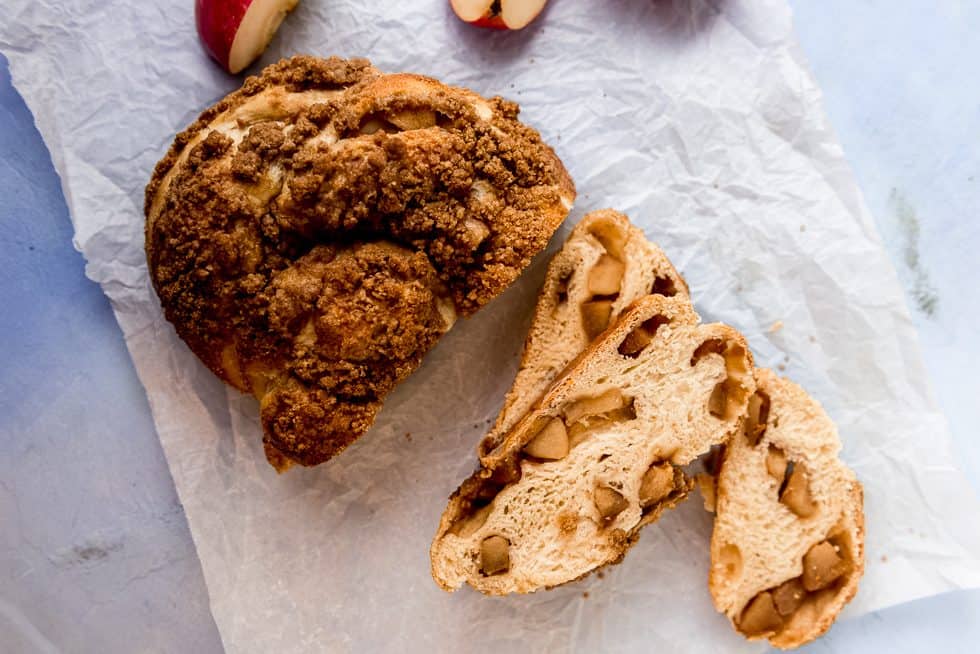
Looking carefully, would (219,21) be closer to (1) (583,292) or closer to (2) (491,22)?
(2) (491,22)

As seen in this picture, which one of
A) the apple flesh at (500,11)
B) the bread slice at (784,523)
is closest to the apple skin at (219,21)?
the apple flesh at (500,11)

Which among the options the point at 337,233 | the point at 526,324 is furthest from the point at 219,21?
the point at 526,324

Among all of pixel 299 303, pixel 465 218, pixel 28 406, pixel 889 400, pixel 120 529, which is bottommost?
pixel 120 529

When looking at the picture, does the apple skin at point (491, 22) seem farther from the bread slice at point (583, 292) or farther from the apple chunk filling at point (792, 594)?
the apple chunk filling at point (792, 594)

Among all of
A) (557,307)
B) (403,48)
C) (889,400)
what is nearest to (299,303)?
(557,307)

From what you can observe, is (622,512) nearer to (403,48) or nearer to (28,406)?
(403,48)

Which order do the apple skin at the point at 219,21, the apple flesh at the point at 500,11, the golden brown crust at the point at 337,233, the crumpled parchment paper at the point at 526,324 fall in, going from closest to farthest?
the golden brown crust at the point at 337,233
the apple skin at the point at 219,21
the apple flesh at the point at 500,11
the crumpled parchment paper at the point at 526,324

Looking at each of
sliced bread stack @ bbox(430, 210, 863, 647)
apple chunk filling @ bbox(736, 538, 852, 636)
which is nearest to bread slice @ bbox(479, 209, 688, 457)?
sliced bread stack @ bbox(430, 210, 863, 647)
